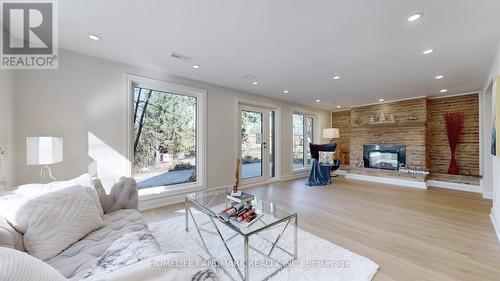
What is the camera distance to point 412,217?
2932 millimetres

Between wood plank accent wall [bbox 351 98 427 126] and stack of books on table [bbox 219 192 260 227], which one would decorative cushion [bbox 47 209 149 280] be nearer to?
stack of books on table [bbox 219 192 260 227]

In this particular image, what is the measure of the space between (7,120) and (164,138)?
183 cm

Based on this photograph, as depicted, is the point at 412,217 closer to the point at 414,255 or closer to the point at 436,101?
the point at 414,255

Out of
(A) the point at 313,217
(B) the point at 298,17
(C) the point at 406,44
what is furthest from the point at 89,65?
(C) the point at 406,44

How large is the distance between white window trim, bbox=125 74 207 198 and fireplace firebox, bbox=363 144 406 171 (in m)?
5.09

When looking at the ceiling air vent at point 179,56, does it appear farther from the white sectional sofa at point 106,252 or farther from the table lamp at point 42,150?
the white sectional sofa at point 106,252

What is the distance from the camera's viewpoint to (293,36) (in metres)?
2.23

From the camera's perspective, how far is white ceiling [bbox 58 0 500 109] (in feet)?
5.77

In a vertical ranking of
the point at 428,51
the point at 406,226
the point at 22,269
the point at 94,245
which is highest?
the point at 428,51

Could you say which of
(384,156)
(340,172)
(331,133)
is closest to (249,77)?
(331,133)

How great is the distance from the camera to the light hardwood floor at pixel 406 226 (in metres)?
1.82

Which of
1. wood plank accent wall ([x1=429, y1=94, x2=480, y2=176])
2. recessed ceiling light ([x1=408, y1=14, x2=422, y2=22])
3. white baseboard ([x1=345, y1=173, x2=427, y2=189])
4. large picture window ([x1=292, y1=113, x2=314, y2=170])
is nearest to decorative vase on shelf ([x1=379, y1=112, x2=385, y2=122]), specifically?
wood plank accent wall ([x1=429, y1=94, x2=480, y2=176])

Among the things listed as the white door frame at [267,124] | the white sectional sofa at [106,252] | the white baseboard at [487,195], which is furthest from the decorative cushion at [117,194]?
the white baseboard at [487,195]

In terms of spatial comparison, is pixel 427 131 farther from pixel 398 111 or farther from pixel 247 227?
pixel 247 227
